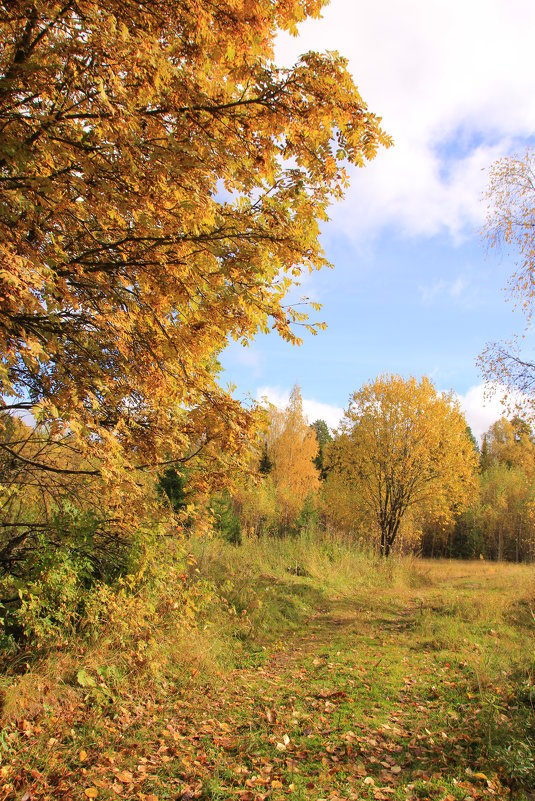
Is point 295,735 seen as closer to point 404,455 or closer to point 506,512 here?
point 404,455

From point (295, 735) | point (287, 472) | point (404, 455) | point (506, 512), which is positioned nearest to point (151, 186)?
point (295, 735)

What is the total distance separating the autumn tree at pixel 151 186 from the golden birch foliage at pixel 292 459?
95.4 ft

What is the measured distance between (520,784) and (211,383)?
13.1 feet

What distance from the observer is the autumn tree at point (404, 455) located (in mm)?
19297

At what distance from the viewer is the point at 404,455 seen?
1969 centimetres

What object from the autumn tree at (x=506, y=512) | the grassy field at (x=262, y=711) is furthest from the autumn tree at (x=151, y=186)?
the autumn tree at (x=506, y=512)

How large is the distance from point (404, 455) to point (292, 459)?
1619 cm

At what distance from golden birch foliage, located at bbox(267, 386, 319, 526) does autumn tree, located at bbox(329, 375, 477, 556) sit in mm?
12181

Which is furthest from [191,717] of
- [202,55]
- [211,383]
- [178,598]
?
[202,55]

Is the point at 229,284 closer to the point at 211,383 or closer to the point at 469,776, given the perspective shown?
the point at 211,383

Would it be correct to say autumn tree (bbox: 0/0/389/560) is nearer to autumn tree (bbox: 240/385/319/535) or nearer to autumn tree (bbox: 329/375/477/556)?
autumn tree (bbox: 329/375/477/556)

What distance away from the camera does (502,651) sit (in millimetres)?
6332

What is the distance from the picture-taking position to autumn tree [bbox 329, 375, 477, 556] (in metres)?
19.3

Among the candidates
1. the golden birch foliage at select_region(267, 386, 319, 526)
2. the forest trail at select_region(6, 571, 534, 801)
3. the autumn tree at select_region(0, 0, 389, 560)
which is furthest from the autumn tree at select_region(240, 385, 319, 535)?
the autumn tree at select_region(0, 0, 389, 560)
